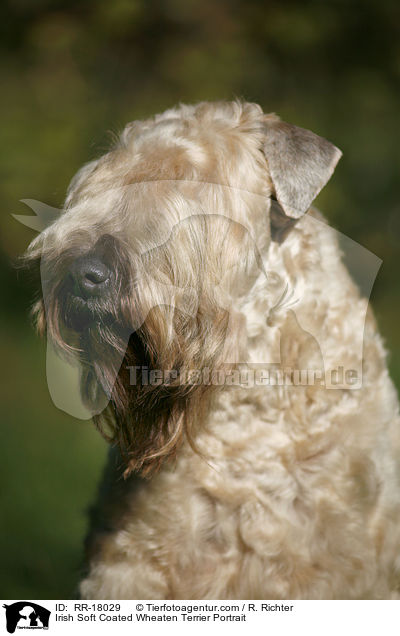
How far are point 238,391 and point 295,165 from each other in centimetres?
68

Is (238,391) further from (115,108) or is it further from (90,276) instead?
(115,108)

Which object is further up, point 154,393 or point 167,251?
point 167,251

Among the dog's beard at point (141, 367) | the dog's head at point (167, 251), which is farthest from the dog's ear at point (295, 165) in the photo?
the dog's beard at point (141, 367)

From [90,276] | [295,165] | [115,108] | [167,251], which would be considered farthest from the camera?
[115,108]

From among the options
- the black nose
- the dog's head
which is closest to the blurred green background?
the dog's head

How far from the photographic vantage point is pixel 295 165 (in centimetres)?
193

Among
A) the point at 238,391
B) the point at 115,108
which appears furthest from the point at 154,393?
the point at 115,108

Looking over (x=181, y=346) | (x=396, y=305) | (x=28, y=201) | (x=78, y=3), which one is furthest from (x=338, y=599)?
(x=78, y=3)

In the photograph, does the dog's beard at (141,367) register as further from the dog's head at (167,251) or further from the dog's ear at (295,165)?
the dog's ear at (295,165)

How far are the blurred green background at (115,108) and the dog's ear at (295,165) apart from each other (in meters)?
0.56
